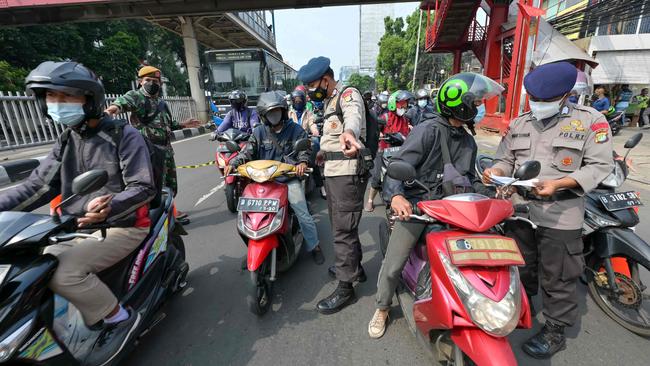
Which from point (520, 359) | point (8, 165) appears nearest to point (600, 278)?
point (520, 359)

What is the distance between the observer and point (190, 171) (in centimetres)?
707

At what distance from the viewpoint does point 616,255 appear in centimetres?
214

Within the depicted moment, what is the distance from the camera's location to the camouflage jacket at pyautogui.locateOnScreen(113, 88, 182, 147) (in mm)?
3509

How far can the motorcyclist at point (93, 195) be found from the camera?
156cm

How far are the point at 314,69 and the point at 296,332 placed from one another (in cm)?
193

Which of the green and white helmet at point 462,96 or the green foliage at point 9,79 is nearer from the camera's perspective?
the green and white helmet at point 462,96

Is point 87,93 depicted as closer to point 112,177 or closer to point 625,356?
point 112,177

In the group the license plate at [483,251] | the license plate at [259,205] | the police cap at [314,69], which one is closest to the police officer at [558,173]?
the license plate at [483,251]

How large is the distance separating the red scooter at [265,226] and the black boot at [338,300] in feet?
1.45

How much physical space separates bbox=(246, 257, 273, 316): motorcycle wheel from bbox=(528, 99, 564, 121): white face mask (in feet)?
7.11

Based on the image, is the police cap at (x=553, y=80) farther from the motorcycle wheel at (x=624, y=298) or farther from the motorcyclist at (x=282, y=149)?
the motorcyclist at (x=282, y=149)

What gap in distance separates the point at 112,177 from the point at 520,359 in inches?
108

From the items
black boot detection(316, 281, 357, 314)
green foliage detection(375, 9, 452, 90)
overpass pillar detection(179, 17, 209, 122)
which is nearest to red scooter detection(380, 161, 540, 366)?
black boot detection(316, 281, 357, 314)

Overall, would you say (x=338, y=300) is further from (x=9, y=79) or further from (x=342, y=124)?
(x=9, y=79)
